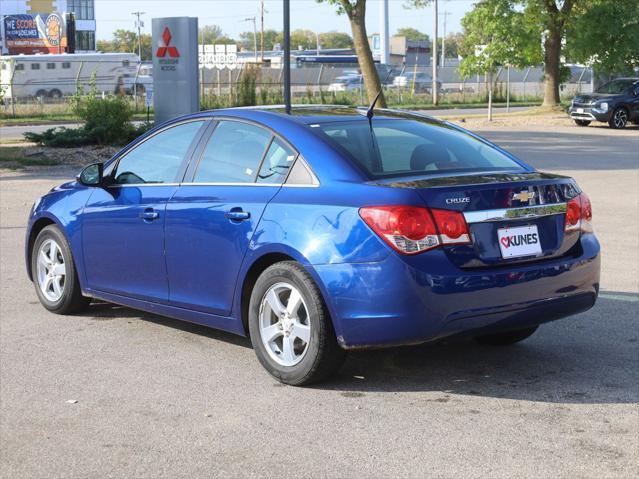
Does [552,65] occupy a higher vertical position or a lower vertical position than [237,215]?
higher

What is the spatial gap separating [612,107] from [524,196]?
31100 mm

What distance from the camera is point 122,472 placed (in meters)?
4.61

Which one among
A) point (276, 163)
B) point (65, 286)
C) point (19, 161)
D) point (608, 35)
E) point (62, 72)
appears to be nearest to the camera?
point (276, 163)

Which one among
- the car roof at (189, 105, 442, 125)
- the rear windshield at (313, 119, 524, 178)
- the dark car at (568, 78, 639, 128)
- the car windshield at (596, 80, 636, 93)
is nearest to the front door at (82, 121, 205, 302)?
the car roof at (189, 105, 442, 125)

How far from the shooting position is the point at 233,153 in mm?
6551

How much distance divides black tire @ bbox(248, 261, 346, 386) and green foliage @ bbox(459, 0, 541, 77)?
33.4 metres

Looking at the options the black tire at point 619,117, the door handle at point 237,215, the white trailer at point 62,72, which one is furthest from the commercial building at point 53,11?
the door handle at point 237,215

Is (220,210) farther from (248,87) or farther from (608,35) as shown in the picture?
(608,35)

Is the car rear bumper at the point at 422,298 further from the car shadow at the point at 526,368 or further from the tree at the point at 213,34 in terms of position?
the tree at the point at 213,34

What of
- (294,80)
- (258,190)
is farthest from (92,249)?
(294,80)

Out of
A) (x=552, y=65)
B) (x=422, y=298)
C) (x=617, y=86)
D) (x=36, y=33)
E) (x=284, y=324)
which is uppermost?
(x=36, y=33)

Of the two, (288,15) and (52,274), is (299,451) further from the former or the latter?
(288,15)

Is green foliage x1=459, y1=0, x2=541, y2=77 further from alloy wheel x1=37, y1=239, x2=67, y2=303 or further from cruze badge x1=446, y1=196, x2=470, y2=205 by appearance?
cruze badge x1=446, y1=196, x2=470, y2=205

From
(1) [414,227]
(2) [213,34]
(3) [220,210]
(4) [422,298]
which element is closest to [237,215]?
(3) [220,210]
